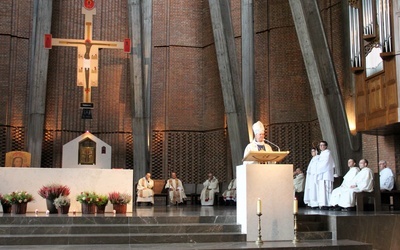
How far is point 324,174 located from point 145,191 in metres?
6.17

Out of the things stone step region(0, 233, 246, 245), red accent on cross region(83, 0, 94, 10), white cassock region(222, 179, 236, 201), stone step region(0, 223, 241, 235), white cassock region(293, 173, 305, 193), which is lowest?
stone step region(0, 233, 246, 245)

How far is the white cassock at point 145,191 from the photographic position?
15742 millimetres

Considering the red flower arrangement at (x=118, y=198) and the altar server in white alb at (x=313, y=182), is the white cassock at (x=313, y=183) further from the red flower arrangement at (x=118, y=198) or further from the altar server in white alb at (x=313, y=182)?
the red flower arrangement at (x=118, y=198)

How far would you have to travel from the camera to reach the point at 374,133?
12.5 m

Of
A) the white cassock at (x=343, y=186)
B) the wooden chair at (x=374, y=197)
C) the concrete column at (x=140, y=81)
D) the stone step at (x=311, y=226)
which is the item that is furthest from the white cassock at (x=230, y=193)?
the stone step at (x=311, y=226)

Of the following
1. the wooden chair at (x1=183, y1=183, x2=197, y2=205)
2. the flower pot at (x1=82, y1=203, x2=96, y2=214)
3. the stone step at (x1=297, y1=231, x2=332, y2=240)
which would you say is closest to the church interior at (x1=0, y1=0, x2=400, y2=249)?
the wooden chair at (x1=183, y1=183, x2=197, y2=205)

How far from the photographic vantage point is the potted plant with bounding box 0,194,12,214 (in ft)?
32.7

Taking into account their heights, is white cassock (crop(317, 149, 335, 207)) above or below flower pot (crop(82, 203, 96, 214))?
above

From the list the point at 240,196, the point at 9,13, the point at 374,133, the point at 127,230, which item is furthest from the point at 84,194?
the point at 9,13

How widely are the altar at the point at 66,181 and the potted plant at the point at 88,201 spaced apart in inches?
21.6

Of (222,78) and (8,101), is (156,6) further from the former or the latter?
(8,101)

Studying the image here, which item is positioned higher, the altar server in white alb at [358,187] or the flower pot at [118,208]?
the altar server in white alb at [358,187]

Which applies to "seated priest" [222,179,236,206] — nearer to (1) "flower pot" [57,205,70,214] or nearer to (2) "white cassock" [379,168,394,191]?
(2) "white cassock" [379,168,394,191]

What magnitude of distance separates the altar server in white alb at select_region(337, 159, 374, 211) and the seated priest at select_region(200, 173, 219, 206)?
22.6 feet
